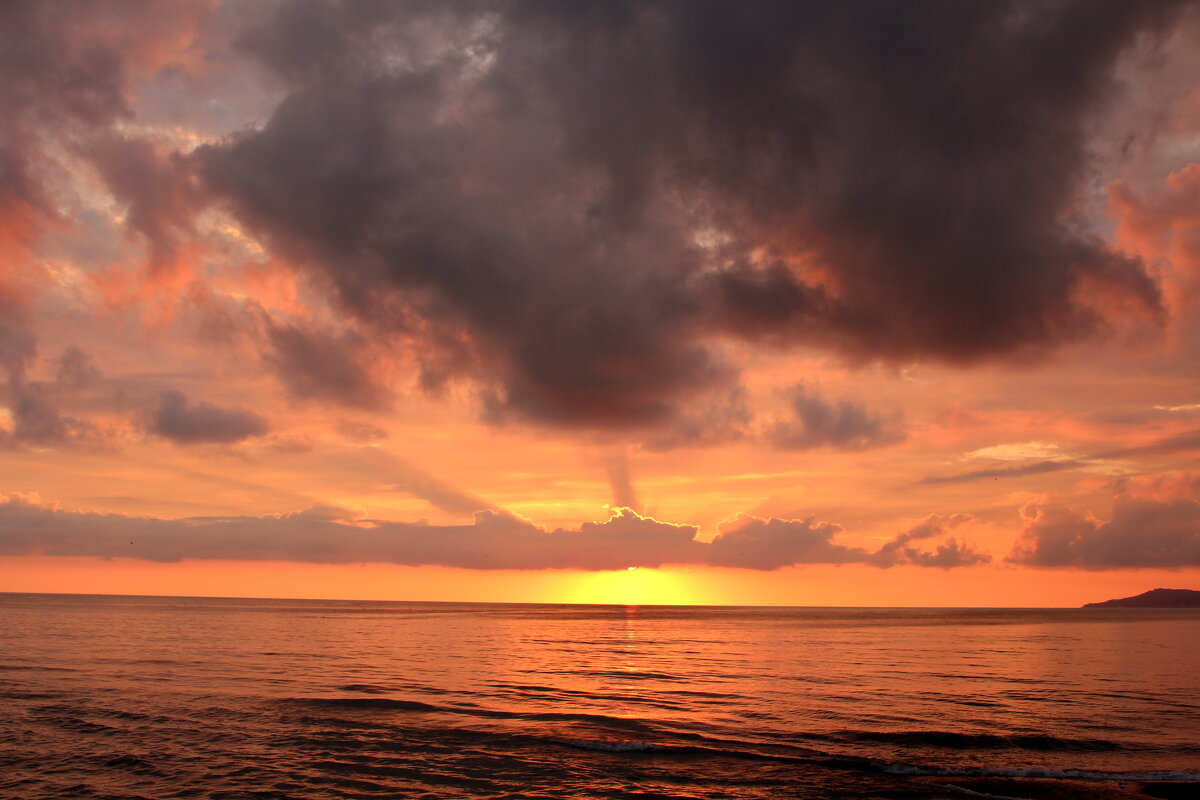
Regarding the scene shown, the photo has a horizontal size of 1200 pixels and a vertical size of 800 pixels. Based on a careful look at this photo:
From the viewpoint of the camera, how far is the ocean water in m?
26.8

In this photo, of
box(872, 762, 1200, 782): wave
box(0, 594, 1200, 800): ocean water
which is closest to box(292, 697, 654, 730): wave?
box(0, 594, 1200, 800): ocean water

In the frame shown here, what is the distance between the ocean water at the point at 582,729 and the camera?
26.8 metres

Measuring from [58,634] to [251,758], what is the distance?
89473 millimetres

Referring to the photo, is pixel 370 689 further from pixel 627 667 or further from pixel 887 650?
pixel 887 650

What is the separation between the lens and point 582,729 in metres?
36.2

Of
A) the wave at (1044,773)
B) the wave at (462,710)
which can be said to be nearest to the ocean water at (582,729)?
the wave at (1044,773)

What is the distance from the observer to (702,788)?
26.2 metres

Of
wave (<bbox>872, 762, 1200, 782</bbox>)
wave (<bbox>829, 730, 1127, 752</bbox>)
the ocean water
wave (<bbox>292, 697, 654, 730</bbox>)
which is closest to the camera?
the ocean water

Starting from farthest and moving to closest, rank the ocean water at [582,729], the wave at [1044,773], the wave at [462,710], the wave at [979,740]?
the wave at [462,710] < the wave at [979,740] < the wave at [1044,773] < the ocean water at [582,729]

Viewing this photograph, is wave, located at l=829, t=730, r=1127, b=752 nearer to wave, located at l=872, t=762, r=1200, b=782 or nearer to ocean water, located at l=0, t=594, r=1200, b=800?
ocean water, located at l=0, t=594, r=1200, b=800

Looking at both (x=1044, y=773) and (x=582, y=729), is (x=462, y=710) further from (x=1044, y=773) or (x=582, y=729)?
(x=1044, y=773)

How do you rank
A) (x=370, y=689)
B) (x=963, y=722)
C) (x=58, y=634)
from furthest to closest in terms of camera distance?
(x=58, y=634) < (x=370, y=689) < (x=963, y=722)

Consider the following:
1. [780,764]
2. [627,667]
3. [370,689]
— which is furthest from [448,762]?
[627,667]

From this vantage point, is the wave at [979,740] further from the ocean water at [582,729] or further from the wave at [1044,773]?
the wave at [1044,773]
